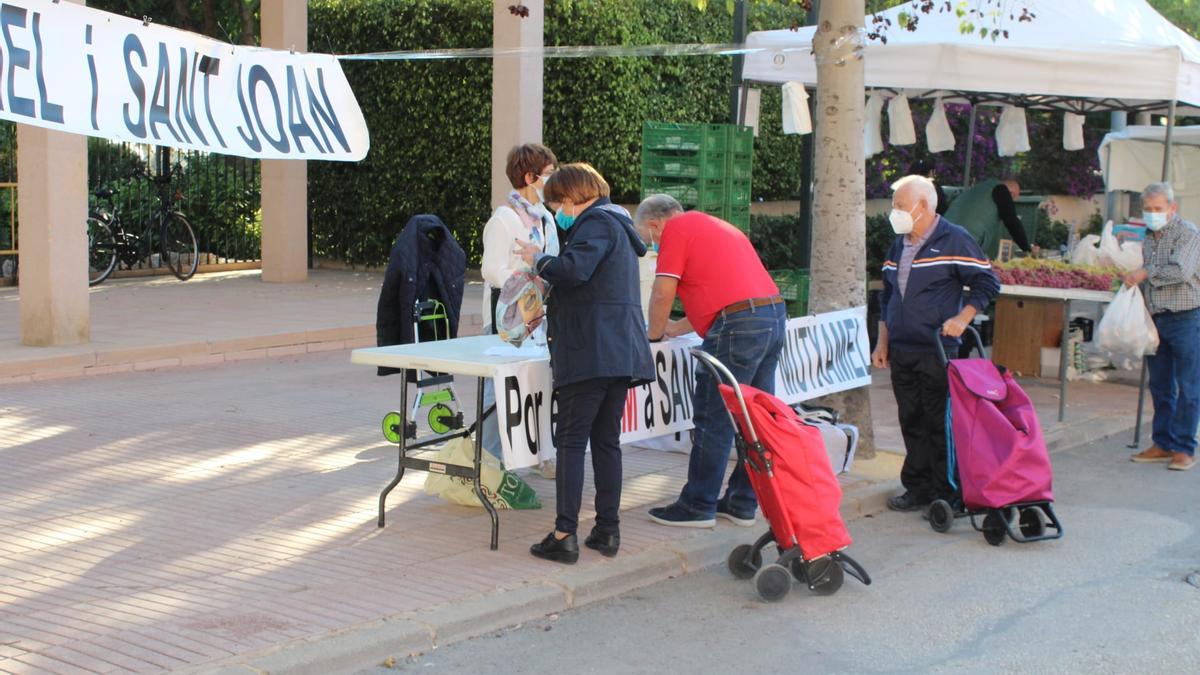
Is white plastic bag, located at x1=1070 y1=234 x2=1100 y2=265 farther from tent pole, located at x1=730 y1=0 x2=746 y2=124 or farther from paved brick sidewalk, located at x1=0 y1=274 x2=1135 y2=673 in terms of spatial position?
tent pole, located at x1=730 y1=0 x2=746 y2=124

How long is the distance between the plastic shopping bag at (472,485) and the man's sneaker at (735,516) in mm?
983

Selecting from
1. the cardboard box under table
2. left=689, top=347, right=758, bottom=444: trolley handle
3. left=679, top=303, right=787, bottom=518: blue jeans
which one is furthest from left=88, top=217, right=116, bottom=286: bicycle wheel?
left=689, top=347, right=758, bottom=444: trolley handle

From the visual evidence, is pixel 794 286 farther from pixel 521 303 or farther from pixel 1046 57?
pixel 521 303

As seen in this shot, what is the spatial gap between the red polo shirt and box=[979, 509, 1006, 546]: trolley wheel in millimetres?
1652

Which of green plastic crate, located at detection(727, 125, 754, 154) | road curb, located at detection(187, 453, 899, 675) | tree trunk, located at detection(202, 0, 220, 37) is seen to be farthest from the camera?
tree trunk, located at detection(202, 0, 220, 37)

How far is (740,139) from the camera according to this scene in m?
13.8

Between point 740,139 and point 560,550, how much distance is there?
8.18 metres

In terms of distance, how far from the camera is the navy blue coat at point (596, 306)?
614cm

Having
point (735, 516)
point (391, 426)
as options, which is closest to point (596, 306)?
point (735, 516)

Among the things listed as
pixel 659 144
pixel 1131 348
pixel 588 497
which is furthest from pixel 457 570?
pixel 659 144

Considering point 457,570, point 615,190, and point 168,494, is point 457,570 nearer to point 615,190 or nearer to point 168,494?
point 168,494

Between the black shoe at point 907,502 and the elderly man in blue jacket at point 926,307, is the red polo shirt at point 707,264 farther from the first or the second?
the black shoe at point 907,502

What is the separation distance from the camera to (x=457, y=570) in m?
6.20

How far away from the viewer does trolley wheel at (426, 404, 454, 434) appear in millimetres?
9023
